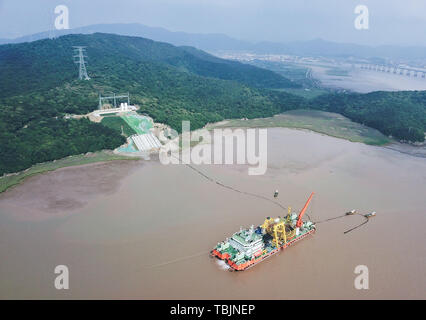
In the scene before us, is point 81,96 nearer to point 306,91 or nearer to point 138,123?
point 138,123

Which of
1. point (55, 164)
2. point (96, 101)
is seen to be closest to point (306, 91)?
point (96, 101)

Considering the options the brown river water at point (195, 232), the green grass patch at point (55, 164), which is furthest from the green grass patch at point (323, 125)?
the green grass patch at point (55, 164)

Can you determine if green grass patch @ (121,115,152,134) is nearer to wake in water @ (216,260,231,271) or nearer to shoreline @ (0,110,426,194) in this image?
shoreline @ (0,110,426,194)

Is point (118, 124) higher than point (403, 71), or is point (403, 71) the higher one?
point (403, 71)

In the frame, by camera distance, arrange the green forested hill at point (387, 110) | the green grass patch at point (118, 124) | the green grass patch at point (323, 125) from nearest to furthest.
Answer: the green grass patch at point (118, 124), the green grass patch at point (323, 125), the green forested hill at point (387, 110)

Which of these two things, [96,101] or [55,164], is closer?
[55,164]

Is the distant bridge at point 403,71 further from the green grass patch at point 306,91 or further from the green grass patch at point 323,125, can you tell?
the green grass patch at point 323,125
